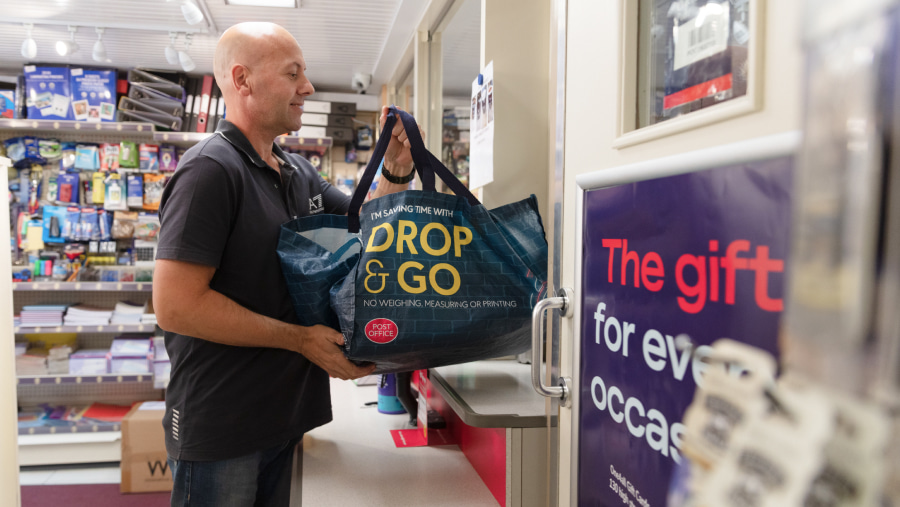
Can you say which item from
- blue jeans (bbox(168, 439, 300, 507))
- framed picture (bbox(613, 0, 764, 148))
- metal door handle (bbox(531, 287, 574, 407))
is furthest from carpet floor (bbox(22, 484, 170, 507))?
Result: framed picture (bbox(613, 0, 764, 148))

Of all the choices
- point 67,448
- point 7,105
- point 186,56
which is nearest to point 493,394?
point 186,56

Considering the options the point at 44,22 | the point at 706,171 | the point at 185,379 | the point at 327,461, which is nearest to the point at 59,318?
the point at 44,22

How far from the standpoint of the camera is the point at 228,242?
1.23m

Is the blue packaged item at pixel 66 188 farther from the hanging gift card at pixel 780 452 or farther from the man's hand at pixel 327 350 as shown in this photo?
the hanging gift card at pixel 780 452

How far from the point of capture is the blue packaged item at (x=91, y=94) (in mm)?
4301

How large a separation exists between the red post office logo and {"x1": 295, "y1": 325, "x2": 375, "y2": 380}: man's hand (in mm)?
99

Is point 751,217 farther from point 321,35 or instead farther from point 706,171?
point 321,35

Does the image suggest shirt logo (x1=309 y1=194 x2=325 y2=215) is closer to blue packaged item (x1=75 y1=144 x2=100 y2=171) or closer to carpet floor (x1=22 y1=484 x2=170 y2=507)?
carpet floor (x1=22 y1=484 x2=170 y2=507)

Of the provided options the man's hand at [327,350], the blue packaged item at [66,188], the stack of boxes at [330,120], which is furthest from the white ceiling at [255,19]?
the man's hand at [327,350]

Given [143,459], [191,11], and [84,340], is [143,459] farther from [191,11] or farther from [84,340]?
[191,11]

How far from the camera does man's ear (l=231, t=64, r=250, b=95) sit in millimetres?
1365

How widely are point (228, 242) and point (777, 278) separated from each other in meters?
1.04

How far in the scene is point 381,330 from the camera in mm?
1079

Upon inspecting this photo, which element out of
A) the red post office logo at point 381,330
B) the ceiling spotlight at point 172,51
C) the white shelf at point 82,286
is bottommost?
the white shelf at point 82,286
